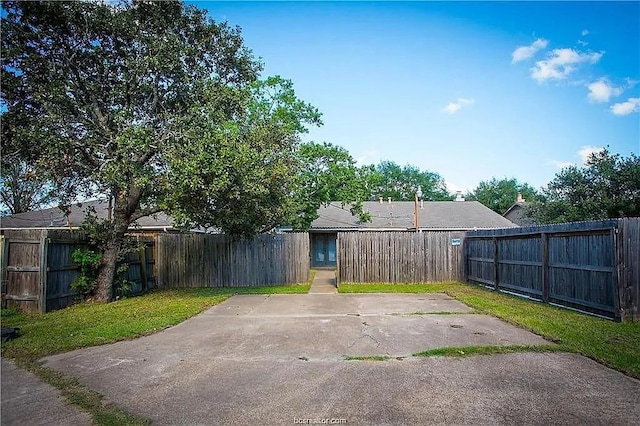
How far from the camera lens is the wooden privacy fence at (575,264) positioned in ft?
23.0

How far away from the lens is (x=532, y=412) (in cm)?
325

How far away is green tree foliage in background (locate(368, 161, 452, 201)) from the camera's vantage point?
51.2m

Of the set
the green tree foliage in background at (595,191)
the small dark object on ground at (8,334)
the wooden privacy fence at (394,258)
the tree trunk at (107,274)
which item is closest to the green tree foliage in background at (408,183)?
the green tree foliage in background at (595,191)

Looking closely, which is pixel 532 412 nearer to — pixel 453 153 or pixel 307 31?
pixel 307 31

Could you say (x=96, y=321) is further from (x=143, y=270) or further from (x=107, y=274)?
(x=143, y=270)

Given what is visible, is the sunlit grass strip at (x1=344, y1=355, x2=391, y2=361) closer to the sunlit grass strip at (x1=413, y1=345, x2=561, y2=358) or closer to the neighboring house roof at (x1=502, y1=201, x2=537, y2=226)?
the sunlit grass strip at (x1=413, y1=345, x2=561, y2=358)

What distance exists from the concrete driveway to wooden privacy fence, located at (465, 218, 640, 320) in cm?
240

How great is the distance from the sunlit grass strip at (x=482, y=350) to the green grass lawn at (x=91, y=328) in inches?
145

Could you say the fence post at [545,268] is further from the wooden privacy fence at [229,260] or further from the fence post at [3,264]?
the fence post at [3,264]

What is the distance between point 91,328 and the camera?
6.58 meters

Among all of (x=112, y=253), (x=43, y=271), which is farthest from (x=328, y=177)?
(x=43, y=271)

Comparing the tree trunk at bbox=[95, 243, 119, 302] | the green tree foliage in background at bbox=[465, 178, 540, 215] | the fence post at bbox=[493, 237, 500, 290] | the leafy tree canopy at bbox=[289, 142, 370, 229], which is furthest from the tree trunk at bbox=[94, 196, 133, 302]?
the green tree foliage in background at bbox=[465, 178, 540, 215]

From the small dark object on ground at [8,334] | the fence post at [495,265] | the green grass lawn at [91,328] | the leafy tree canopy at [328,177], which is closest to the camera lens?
the green grass lawn at [91,328]

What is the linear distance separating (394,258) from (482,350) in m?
8.92
